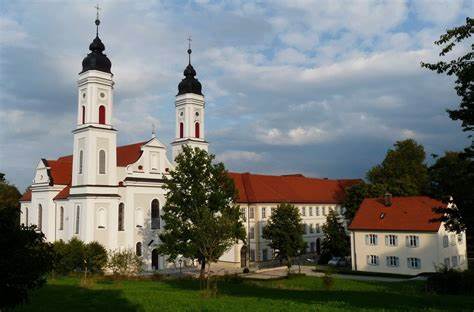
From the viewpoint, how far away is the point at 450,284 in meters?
29.4

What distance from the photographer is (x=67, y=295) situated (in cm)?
2519

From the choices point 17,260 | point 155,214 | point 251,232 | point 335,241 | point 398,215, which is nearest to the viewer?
point 17,260

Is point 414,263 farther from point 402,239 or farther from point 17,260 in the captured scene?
point 17,260

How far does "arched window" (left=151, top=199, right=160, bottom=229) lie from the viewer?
4875 cm

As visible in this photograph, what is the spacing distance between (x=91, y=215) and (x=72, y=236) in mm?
3168

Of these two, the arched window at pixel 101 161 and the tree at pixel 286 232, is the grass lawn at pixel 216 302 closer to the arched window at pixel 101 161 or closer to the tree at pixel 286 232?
the tree at pixel 286 232

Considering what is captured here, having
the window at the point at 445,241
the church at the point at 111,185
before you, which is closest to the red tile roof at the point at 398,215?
the window at the point at 445,241

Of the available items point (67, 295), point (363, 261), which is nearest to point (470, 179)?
point (67, 295)

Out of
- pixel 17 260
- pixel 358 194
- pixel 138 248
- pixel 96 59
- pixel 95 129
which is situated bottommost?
pixel 138 248

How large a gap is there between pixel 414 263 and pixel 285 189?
23899 mm

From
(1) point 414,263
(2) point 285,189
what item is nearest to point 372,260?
(1) point 414,263

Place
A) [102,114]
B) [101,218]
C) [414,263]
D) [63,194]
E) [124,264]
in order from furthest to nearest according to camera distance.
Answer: [63,194], [102,114], [101,218], [414,263], [124,264]

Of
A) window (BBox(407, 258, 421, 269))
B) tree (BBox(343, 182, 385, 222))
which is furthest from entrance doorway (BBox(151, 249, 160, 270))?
window (BBox(407, 258, 421, 269))

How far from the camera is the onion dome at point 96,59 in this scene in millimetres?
44688
